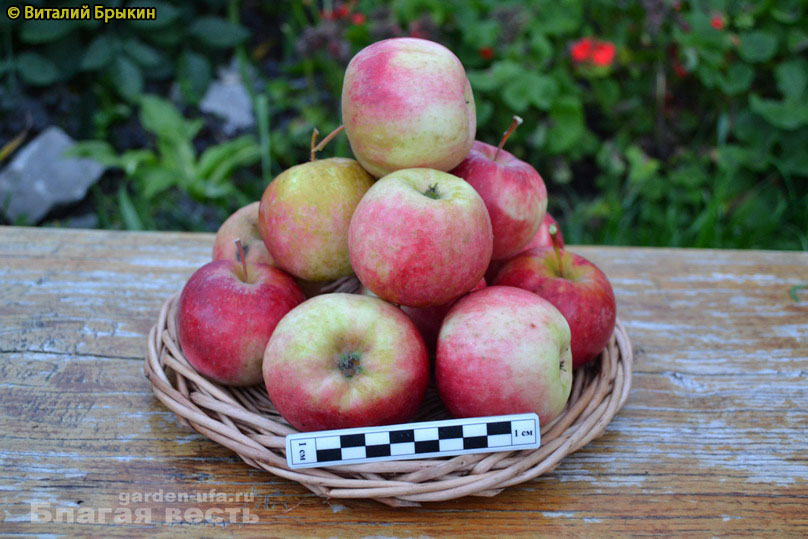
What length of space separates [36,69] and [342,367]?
8.15ft

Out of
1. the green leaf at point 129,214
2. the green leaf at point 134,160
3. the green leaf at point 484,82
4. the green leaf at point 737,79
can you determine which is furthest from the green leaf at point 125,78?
the green leaf at point 737,79

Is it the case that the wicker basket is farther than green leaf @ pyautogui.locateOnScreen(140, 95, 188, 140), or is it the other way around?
green leaf @ pyautogui.locateOnScreen(140, 95, 188, 140)

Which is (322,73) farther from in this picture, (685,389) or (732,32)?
(685,389)

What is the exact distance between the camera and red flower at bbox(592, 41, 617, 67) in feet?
8.76

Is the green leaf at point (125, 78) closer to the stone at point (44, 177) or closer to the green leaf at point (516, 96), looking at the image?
the stone at point (44, 177)

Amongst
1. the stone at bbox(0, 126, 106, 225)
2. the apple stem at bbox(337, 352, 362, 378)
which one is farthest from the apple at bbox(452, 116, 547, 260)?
the stone at bbox(0, 126, 106, 225)

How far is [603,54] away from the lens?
2676mm

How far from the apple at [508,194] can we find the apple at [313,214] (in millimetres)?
219

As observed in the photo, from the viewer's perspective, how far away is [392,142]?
124 centimetres

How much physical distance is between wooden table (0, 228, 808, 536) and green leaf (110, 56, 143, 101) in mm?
1203

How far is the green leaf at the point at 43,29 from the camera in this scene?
2725 millimetres

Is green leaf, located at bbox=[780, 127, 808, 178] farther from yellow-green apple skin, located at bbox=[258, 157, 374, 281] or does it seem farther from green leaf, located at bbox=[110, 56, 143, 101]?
green leaf, located at bbox=[110, 56, 143, 101]

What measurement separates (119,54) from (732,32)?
2618 millimetres

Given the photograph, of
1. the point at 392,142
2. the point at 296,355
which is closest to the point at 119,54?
the point at 392,142
